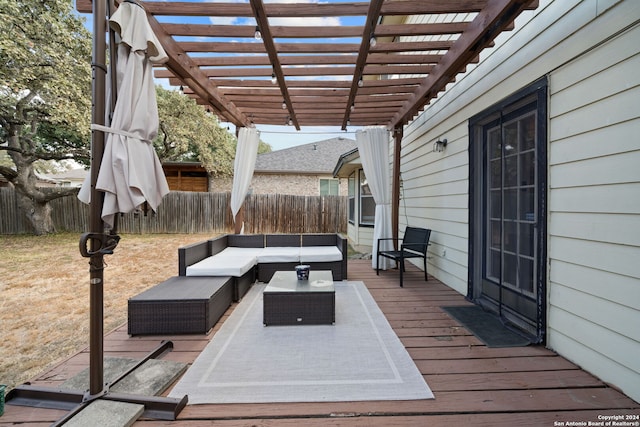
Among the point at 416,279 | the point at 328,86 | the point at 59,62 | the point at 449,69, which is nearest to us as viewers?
the point at 449,69

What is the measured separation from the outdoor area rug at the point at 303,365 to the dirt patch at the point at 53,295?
120 cm

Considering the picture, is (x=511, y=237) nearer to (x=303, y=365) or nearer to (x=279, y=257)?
(x=303, y=365)

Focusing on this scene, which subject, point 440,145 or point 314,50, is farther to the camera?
point 440,145

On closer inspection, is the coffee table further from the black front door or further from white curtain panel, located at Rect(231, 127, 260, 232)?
white curtain panel, located at Rect(231, 127, 260, 232)

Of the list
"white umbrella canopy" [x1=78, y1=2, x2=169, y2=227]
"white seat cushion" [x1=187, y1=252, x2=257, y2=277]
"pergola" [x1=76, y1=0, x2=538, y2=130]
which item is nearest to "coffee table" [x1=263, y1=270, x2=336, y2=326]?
"white seat cushion" [x1=187, y1=252, x2=257, y2=277]

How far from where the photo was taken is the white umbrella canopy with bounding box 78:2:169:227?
5.67 ft

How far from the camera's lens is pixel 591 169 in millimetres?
2115

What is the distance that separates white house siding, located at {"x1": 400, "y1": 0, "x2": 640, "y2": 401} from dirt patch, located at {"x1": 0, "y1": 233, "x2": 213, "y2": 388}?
141 inches

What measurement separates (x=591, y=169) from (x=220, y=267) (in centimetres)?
356

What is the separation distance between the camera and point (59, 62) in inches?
313

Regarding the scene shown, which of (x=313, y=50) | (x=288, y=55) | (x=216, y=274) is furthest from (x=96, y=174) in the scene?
(x=288, y=55)

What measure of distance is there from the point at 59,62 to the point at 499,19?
10.2 metres

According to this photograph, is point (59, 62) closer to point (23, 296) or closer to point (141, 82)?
point (23, 296)

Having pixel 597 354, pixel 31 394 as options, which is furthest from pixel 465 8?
pixel 31 394
